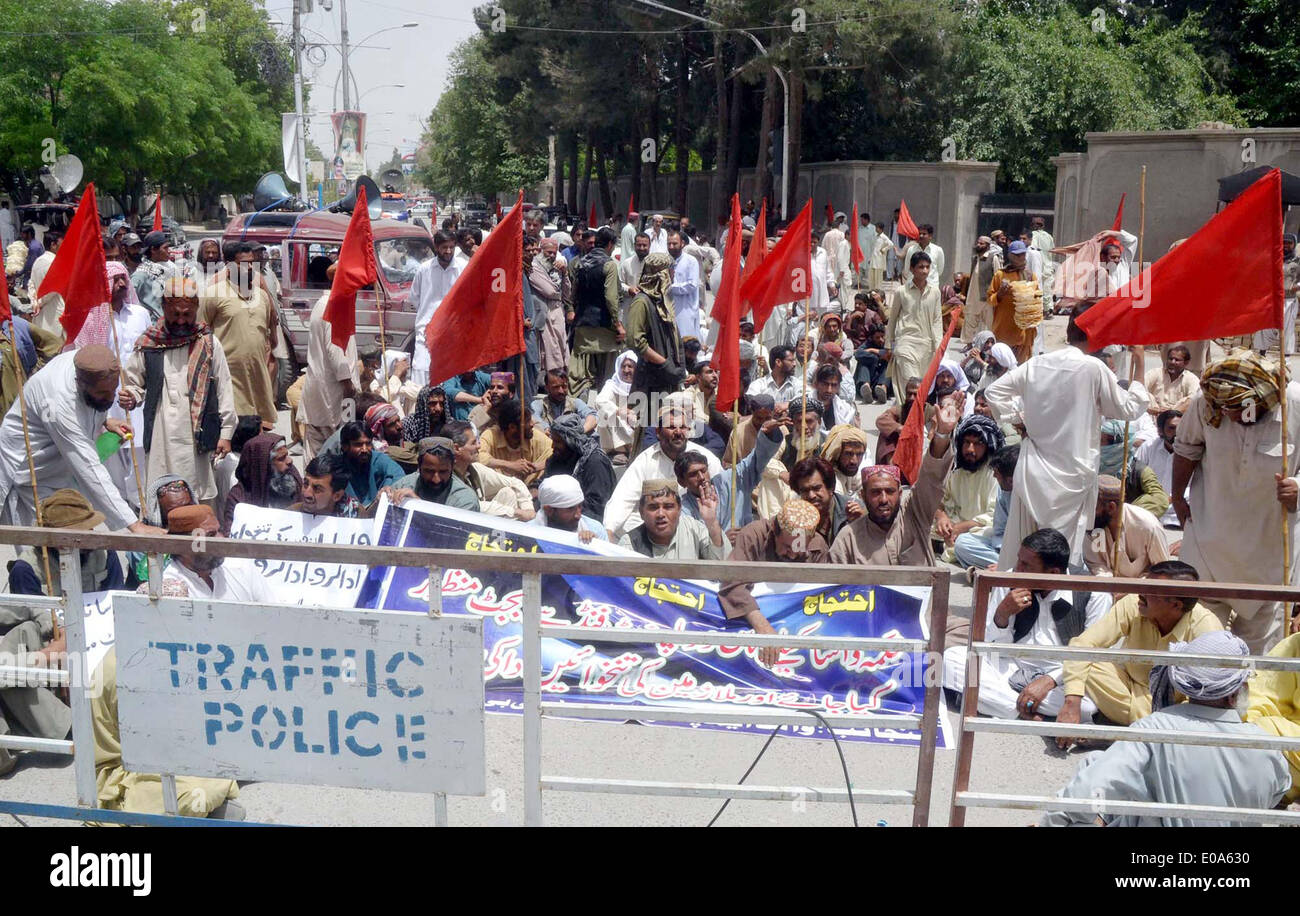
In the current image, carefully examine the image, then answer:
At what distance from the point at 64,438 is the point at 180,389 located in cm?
116

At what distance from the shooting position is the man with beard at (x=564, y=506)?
6.19 meters

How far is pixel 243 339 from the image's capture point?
9109 millimetres

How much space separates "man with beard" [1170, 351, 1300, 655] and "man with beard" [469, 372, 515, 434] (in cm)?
409

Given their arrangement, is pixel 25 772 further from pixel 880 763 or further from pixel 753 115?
pixel 753 115

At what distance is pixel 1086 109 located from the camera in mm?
27609

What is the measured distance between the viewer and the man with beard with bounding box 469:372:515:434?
806cm

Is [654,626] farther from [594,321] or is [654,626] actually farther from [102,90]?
[102,90]

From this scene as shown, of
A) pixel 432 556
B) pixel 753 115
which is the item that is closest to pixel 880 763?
pixel 432 556

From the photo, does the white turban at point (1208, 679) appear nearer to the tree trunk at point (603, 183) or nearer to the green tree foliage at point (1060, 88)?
the green tree foliage at point (1060, 88)

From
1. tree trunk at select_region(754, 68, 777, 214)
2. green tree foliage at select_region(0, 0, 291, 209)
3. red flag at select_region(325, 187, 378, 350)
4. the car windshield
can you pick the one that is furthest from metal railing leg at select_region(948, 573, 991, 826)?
tree trunk at select_region(754, 68, 777, 214)

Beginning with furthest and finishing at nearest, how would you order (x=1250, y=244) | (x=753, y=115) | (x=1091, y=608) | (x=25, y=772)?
(x=753, y=115), (x=1091, y=608), (x=1250, y=244), (x=25, y=772)

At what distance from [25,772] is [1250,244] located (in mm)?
5059

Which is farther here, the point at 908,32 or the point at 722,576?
the point at 908,32

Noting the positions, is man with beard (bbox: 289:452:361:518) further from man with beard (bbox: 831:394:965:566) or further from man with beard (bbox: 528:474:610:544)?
man with beard (bbox: 831:394:965:566)
